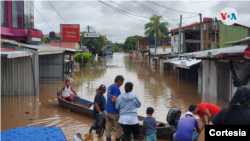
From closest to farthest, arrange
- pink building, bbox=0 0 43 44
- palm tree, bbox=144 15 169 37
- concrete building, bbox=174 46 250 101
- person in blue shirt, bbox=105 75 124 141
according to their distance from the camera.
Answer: person in blue shirt, bbox=105 75 124 141 < concrete building, bbox=174 46 250 101 < pink building, bbox=0 0 43 44 < palm tree, bbox=144 15 169 37

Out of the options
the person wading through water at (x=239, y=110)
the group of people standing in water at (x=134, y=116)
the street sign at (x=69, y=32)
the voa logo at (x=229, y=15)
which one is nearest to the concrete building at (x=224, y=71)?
the voa logo at (x=229, y=15)

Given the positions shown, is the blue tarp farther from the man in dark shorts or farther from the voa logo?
the voa logo

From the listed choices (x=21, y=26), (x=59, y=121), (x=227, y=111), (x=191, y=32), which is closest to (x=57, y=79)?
(x=21, y=26)

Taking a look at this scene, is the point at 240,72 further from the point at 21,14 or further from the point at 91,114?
the point at 21,14

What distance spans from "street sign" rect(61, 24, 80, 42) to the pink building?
37.1 ft

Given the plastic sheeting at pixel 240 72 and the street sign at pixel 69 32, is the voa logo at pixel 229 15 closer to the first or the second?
the plastic sheeting at pixel 240 72

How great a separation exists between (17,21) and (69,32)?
13.2 m

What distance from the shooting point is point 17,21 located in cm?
1634

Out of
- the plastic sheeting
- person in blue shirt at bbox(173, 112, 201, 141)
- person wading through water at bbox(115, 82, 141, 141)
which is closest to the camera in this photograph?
person in blue shirt at bbox(173, 112, 201, 141)

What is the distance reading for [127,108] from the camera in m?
5.70

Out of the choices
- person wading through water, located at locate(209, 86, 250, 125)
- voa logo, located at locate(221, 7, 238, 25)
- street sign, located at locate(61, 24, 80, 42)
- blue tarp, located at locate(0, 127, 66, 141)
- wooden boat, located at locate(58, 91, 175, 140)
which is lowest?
wooden boat, located at locate(58, 91, 175, 140)

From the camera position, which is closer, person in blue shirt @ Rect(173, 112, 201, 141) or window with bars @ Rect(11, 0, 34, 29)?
A: person in blue shirt @ Rect(173, 112, 201, 141)

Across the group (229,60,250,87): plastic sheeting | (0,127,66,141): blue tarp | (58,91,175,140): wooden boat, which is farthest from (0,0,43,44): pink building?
(229,60,250,87): plastic sheeting

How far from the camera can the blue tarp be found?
4.74 m
